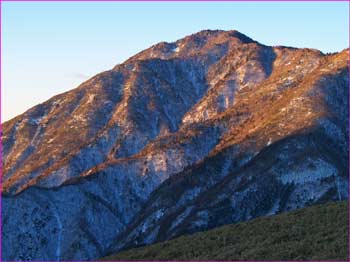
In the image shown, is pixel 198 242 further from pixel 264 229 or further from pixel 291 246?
pixel 291 246

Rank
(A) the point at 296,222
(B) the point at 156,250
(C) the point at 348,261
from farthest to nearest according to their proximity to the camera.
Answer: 1. (B) the point at 156,250
2. (A) the point at 296,222
3. (C) the point at 348,261

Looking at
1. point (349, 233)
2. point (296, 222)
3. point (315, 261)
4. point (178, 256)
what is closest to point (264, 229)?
point (296, 222)

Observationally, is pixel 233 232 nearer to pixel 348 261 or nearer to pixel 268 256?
pixel 268 256

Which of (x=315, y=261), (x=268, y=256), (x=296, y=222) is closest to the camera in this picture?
(x=315, y=261)

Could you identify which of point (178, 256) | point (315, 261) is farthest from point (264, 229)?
point (315, 261)

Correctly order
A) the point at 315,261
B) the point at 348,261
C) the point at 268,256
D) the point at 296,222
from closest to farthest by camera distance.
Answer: the point at 348,261
the point at 315,261
the point at 268,256
the point at 296,222

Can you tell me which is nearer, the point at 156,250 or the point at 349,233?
the point at 349,233
